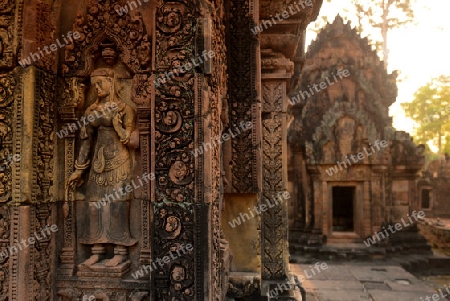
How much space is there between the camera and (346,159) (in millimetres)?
14617

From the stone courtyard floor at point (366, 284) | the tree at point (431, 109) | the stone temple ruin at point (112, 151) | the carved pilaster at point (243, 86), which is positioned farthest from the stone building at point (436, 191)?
the stone temple ruin at point (112, 151)

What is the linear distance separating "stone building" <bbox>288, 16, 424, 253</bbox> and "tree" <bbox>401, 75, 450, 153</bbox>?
19717mm

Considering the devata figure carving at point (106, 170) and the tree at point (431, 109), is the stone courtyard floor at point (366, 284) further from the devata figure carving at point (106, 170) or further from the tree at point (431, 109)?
the tree at point (431, 109)

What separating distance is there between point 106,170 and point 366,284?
8.65 metres

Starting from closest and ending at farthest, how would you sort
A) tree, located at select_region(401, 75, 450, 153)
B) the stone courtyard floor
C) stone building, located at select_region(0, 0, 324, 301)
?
1. stone building, located at select_region(0, 0, 324, 301)
2. the stone courtyard floor
3. tree, located at select_region(401, 75, 450, 153)

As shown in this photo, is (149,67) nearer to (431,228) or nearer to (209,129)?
(209,129)

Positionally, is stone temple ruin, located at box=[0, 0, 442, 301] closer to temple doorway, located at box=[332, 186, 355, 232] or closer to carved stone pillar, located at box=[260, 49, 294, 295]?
carved stone pillar, located at box=[260, 49, 294, 295]

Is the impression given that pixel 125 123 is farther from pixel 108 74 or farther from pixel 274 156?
pixel 274 156

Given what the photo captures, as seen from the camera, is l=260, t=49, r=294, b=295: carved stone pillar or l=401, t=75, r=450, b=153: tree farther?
l=401, t=75, r=450, b=153: tree

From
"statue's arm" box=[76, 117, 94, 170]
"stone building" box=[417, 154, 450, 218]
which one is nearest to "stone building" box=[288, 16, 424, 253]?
"stone building" box=[417, 154, 450, 218]

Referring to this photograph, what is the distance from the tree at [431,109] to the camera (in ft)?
108

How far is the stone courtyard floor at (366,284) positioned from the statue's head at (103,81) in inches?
251

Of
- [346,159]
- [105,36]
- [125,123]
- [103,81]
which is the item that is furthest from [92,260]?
[346,159]

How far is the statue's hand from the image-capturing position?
3811 mm
